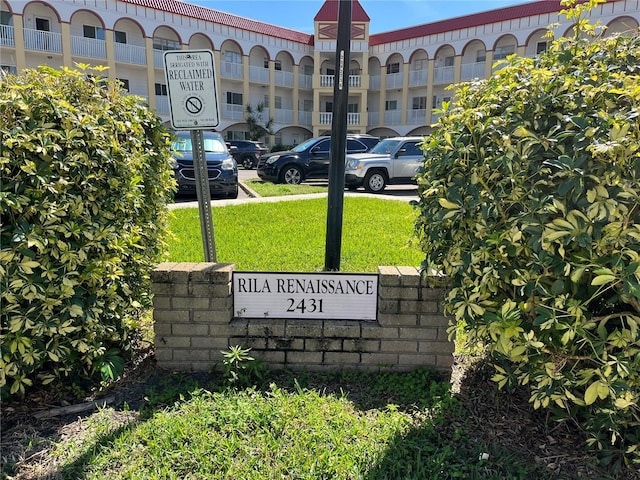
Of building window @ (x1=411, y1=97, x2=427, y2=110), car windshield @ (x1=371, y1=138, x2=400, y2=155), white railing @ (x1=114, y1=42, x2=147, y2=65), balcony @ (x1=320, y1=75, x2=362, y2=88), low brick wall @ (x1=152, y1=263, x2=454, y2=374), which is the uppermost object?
white railing @ (x1=114, y1=42, x2=147, y2=65)

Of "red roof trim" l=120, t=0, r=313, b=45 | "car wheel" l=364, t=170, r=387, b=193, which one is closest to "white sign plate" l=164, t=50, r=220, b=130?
"car wheel" l=364, t=170, r=387, b=193

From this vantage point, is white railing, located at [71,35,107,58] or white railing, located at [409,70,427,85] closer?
white railing, located at [71,35,107,58]

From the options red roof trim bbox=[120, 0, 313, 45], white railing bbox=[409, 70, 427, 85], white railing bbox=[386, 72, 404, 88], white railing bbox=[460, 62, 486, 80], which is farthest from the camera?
white railing bbox=[386, 72, 404, 88]

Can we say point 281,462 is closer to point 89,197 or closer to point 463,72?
point 89,197

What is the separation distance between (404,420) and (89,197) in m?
2.12

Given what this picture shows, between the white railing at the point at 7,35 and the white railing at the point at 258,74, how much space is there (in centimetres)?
1438

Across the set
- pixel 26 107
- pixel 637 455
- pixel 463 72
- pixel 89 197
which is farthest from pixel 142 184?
pixel 463 72

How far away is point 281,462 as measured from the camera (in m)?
2.29

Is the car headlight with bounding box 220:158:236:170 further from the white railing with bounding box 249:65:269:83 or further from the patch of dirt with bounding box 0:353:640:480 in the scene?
the white railing with bounding box 249:65:269:83

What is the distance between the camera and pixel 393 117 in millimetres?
35594

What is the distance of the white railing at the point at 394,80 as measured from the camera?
3532cm

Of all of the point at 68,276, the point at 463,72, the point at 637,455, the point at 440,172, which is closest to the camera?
the point at 637,455

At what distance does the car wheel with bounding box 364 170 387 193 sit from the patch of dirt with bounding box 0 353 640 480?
11.1 m

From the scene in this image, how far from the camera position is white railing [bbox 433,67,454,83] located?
33.2m
